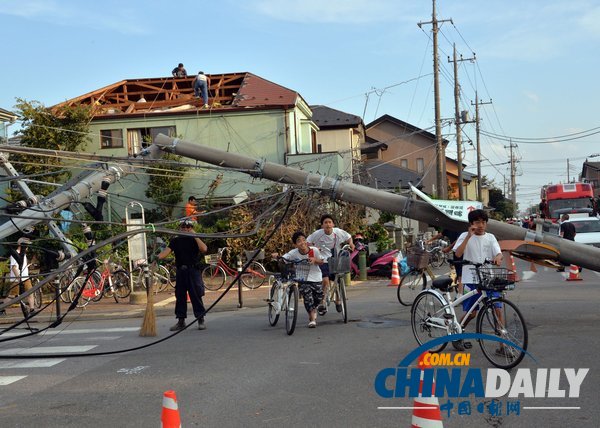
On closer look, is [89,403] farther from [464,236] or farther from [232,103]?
[232,103]

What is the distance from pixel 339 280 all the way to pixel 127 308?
20.9 feet

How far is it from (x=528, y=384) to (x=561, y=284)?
10315mm

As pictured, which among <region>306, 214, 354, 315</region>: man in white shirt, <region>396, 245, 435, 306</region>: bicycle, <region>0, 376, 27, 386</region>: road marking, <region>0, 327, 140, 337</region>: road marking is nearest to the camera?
<region>0, 376, 27, 386</region>: road marking

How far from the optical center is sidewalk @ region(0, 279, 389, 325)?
538 inches

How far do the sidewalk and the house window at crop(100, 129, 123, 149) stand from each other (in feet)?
35.8

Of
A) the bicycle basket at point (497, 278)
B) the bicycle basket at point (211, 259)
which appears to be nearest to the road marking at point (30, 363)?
the bicycle basket at point (497, 278)

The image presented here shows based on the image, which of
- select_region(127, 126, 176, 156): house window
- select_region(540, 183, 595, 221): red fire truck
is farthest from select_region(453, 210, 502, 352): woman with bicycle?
select_region(540, 183, 595, 221): red fire truck

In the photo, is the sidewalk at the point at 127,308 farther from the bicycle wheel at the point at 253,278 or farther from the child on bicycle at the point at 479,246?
the child on bicycle at the point at 479,246

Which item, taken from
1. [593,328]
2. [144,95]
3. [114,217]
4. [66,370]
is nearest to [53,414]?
[66,370]

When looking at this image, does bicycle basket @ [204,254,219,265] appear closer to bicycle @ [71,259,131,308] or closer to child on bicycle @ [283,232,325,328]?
bicycle @ [71,259,131,308]

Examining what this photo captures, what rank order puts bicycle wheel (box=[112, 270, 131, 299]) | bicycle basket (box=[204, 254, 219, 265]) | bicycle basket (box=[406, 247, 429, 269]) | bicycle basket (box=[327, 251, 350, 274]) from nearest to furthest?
bicycle basket (box=[327, 251, 350, 274])
bicycle basket (box=[406, 247, 429, 269])
bicycle wheel (box=[112, 270, 131, 299])
bicycle basket (box=[204, 254, 219, 265])

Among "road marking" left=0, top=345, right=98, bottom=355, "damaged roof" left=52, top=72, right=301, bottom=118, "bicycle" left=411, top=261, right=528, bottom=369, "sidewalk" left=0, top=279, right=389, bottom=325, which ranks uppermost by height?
"damaged roof" left=52, top=72, right=301, bottom=118

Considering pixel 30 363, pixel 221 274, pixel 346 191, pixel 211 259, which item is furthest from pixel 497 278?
pixel 211 259

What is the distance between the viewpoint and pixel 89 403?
6496 millimetres
